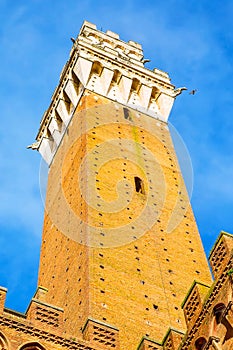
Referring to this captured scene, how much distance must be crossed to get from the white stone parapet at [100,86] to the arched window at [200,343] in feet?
46.9

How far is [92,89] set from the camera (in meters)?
22.4

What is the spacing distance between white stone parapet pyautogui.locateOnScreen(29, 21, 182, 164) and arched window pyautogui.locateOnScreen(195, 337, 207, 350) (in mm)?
14285

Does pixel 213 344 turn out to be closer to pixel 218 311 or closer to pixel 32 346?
pixel 218 311

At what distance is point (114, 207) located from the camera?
1641 centimetres

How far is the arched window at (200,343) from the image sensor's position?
351 inches

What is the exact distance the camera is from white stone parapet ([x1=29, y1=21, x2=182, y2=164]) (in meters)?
23.0

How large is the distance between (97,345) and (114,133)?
34.9 ft

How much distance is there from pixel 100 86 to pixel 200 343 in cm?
1488

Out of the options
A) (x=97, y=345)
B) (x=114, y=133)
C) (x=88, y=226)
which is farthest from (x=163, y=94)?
(x=97, y=345)

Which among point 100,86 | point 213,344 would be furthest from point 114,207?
point 213,344

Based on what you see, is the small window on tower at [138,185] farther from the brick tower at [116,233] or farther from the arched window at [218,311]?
the arched window at [218,311]

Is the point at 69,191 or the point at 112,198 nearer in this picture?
the point at 112,198

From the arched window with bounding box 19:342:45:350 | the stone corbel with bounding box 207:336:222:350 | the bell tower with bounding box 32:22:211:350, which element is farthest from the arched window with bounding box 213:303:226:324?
the arched window with bounding box 19:342:45:350

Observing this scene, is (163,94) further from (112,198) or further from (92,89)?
(112,198)
